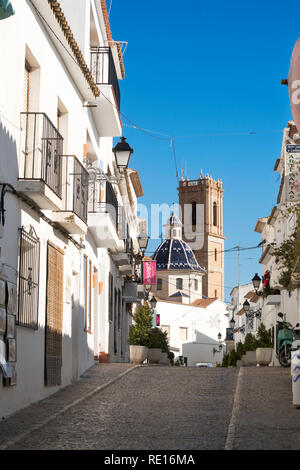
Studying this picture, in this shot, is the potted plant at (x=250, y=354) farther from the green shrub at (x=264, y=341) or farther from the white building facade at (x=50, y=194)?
the white building facade at (x=50, y=194)

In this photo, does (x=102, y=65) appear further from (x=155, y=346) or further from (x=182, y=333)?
(x=182, y=333)

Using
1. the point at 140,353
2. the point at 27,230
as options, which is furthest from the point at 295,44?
the point at 140,353

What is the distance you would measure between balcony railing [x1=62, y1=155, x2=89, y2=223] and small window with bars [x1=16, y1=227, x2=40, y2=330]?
6.15ft

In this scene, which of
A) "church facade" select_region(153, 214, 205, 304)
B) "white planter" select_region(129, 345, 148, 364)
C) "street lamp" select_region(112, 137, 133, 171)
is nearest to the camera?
"street lamp" select_region(112, 137, 133, 171)

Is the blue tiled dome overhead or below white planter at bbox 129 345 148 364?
overhead

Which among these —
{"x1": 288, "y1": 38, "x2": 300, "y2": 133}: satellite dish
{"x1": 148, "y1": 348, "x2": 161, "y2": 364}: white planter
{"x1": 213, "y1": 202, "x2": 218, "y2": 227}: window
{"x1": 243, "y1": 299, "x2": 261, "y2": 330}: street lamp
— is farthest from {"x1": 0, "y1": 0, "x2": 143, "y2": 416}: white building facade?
{"x1": 213, "y1": 202, "x2": 218, "y2": 227}: window

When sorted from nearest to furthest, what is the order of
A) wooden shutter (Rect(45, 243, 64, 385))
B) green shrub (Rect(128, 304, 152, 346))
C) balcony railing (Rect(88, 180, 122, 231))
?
1. wooden shutter (Rect(45, 243, 64, 385))
2. balcony railing (Rect(88, 180, 122, 231))
3. green shrub (Rect(128, 304, 152, 346))

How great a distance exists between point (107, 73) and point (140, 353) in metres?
8.34

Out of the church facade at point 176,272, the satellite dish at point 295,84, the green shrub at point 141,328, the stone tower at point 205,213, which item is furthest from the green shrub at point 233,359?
the stone tower at point 205,213

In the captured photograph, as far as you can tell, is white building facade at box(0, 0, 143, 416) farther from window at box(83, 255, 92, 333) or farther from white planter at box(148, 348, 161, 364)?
white planter at box(148, 348, 161, 364)

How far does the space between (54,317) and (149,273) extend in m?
31.5

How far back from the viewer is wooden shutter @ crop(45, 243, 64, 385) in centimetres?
1300

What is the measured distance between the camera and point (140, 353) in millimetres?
22594
